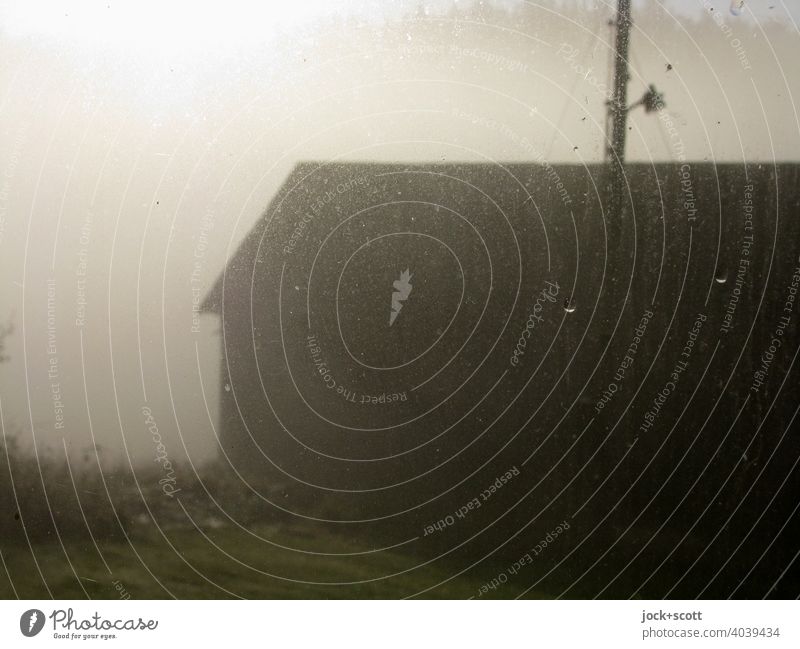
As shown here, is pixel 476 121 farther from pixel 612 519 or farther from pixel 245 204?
pixel 612 519

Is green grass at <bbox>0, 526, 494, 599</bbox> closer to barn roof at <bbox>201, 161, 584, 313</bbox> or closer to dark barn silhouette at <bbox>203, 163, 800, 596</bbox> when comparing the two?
dark barn silhouette at <bbox>203, 163, 800, 596</bbox>

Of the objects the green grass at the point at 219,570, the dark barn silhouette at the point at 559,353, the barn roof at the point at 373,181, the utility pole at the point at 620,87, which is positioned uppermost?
→ the utility pole at the point at 620,87

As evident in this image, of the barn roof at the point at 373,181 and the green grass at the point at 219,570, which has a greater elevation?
the barn roof at the point at 373,181

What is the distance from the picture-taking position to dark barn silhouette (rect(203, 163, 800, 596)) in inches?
38.3

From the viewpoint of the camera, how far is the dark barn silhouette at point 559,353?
3.19 ft

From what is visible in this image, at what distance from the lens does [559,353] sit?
982 mm

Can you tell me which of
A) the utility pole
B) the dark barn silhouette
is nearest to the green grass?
the dark barn silhouette

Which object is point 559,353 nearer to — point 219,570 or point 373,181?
point 373,181

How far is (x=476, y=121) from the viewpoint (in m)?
0.98

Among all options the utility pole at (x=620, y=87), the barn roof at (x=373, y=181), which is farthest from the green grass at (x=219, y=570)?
the utility pole at (x=620, y=87)

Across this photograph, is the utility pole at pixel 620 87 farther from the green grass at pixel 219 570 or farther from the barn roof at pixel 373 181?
the green grass at pixel 219 570

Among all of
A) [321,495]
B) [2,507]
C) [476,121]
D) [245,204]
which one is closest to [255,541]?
[321,495]

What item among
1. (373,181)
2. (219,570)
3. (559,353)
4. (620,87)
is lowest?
(219,570)

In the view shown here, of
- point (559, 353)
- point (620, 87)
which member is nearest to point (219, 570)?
point (559, 353)
